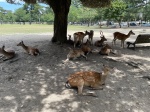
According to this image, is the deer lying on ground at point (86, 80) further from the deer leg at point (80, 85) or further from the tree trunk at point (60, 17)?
the tree trunk at point (60, 17)

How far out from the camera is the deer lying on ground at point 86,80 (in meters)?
6.94

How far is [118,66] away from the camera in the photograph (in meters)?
9.63

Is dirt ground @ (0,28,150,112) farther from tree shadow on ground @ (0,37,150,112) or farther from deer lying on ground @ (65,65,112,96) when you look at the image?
deer lying on ground @ (65,65,112,96)

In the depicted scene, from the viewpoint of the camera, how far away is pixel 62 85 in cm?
760

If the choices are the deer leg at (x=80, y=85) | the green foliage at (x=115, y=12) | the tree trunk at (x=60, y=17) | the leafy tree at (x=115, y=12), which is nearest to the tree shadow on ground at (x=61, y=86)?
the deer leg at (x=80, y=85)

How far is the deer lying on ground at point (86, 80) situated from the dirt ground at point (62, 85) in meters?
0.18

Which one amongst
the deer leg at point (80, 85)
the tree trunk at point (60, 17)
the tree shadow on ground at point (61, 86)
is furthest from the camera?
the tree trunk at point (60, 17)

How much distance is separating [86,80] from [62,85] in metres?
0.80

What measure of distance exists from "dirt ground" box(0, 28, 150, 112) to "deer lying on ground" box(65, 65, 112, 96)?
0.58ft

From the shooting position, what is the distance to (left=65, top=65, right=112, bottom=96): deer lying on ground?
6.94 meters

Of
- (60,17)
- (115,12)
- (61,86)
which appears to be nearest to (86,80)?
(61,86)

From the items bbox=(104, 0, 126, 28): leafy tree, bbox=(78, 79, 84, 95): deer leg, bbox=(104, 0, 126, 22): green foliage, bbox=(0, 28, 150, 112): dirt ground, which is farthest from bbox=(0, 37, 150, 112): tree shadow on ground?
bbox=(104, 0, 126, 22): green foliage

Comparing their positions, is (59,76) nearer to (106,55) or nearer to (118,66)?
(118,66)

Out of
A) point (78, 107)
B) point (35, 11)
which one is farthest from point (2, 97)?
point (35, 11)
